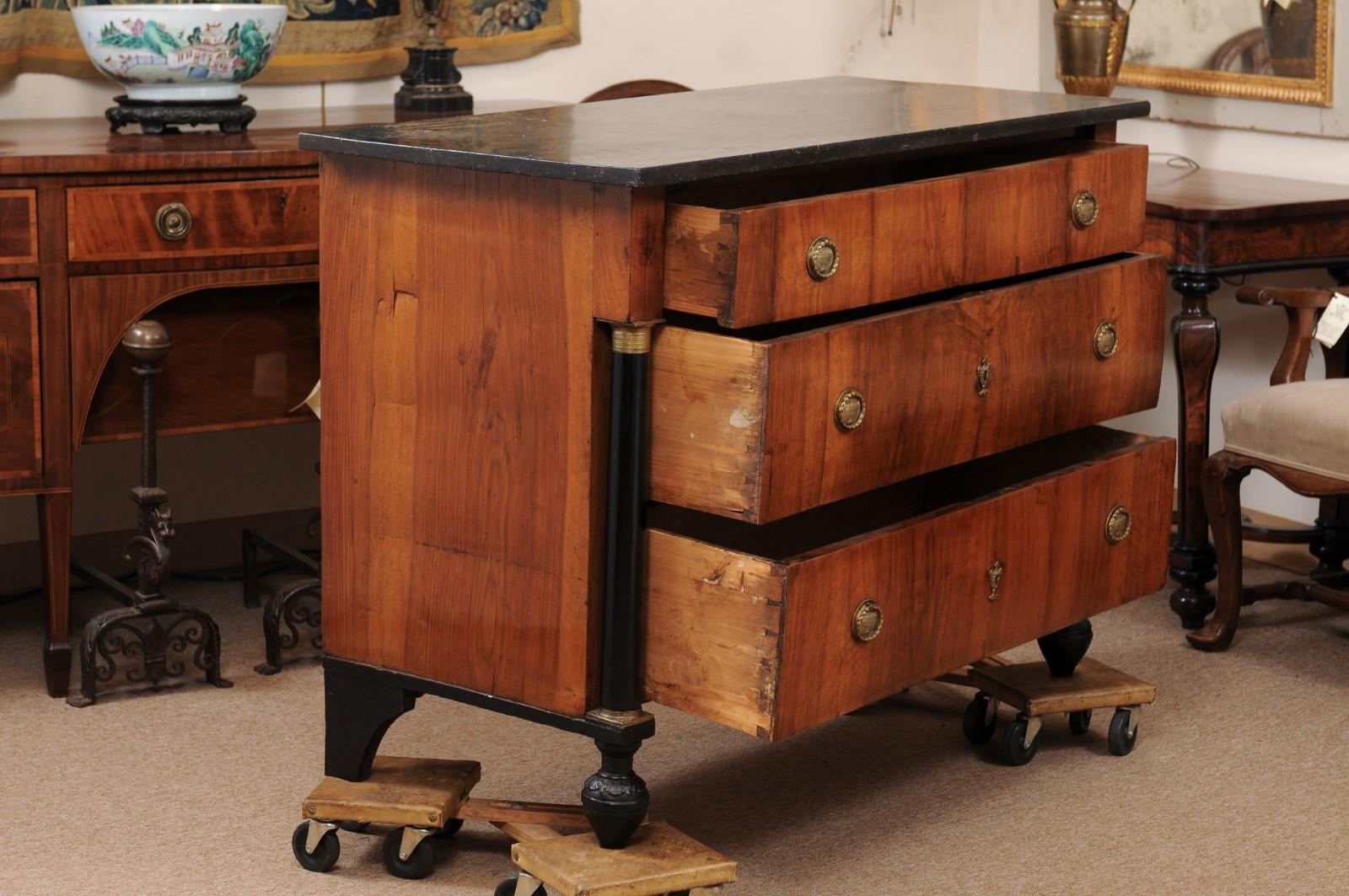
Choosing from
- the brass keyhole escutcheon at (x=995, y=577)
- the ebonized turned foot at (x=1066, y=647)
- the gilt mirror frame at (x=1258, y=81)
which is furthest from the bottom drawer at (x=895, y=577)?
the gilt mirror frame at (x=1258, y=81)

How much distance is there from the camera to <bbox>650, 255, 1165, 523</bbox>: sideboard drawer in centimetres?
195

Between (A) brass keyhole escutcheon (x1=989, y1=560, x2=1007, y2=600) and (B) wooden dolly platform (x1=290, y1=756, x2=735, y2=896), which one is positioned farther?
(A) brass keyhole escutcheon (x1=989, y1=560, x2=1007, y2=600)

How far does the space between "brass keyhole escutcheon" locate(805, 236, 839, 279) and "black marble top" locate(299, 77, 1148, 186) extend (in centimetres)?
10

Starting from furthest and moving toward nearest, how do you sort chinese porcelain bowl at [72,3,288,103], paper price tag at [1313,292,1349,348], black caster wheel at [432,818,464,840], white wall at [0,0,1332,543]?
white wall at [0,0,1332,543], paper price tag at [1313,292,1349,348], chinese porcelain bowl at [72,3,288,103], black caster wheel at [432,818,464,840]

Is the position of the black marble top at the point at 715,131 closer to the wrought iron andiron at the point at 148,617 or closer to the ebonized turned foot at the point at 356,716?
the ebonized turned foot at the point at 356,716

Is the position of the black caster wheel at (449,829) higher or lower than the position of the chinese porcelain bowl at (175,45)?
lower

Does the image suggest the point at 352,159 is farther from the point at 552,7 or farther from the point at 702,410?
the point at 552,7

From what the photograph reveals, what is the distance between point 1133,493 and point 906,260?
2.19 feet

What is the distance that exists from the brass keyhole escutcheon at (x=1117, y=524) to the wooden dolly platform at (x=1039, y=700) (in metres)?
0.27

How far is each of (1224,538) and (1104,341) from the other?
0.83 metres

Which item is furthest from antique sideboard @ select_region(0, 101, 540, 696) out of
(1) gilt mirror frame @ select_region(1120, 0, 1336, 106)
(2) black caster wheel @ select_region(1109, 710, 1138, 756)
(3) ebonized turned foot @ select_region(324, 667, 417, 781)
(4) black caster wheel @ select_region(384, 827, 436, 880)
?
(1) gilt mirror frame @ select_region(1120, 0, 1336, 106)

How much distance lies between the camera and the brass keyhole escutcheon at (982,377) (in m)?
2.29

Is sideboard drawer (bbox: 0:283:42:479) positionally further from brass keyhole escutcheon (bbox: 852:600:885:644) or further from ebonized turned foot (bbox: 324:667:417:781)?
brass keyhole escutcheon (bbox: 852:600:885:644)

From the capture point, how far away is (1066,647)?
2732 mm
